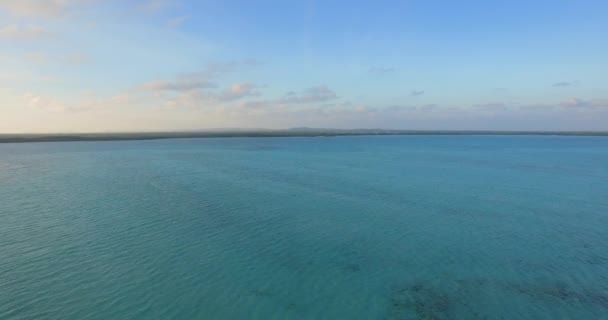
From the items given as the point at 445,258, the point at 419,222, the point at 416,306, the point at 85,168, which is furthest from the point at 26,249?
the point at 85,168

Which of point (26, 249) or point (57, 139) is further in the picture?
point (57, 139)

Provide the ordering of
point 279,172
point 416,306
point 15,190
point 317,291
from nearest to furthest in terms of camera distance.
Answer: point 416,306
point 317,291
point 15,190
point 279,172

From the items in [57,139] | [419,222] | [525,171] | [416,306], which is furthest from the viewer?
[57,139]

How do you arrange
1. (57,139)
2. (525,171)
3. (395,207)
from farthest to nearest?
(57,139)
(525,171)
(395,207)

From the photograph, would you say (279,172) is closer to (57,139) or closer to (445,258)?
(445,258)

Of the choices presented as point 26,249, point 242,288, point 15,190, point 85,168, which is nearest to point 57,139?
point 85,168

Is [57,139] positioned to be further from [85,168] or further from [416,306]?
[416,306]
